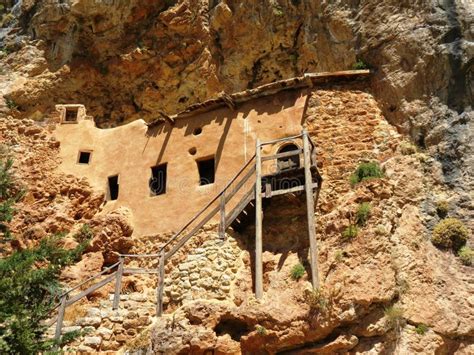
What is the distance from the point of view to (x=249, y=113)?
1797 centimetres

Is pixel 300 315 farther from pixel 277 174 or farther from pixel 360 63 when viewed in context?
pixel 360 63

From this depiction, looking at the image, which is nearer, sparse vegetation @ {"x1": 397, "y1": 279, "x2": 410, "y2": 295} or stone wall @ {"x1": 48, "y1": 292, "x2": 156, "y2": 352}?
sparse vegetation @ {"x1": 397, "y1": 279, "x2": 410, "y2": 295}

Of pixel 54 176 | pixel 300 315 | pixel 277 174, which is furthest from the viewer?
pixel 54 176

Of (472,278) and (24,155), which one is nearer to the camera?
(472,278)

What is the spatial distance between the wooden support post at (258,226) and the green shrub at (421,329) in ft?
11.6

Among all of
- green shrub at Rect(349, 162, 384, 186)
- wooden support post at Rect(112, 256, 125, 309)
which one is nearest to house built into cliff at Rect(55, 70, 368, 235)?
green shrub at Rect(349, 162, 384, 186)

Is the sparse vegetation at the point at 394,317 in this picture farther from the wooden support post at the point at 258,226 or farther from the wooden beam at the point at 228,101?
the wooden beam at the point at 228,101

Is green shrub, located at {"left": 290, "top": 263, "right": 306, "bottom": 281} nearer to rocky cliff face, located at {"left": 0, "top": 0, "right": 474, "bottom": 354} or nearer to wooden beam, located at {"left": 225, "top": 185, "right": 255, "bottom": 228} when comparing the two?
rocky cliff face, located at {"left": 0, "top": 0, "right": 474, "bottom": 354}

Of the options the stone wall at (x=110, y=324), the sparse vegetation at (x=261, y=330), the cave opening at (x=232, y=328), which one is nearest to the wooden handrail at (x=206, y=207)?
the stone wall at (x=110, y=324)

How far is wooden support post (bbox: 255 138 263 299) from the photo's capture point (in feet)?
47.1

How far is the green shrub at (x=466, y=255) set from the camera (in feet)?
45.5

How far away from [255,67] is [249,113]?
4.35m

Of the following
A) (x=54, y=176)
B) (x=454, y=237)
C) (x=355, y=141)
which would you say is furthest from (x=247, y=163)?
(x=54, y=176)

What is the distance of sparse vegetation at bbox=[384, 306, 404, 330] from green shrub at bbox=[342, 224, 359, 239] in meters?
1.90
